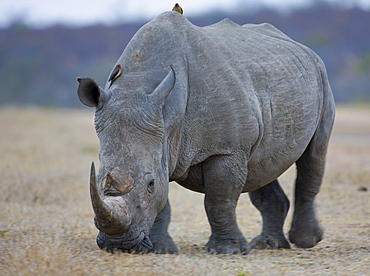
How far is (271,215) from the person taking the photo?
7.51 metres

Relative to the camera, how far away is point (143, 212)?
5.43 meters

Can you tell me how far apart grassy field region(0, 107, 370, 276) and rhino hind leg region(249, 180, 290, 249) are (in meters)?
0.32

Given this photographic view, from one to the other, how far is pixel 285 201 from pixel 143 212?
2649 mm

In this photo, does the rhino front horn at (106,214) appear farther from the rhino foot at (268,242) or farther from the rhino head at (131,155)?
the rhino foot at (268,242)

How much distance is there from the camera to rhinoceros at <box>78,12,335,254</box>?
538 cm

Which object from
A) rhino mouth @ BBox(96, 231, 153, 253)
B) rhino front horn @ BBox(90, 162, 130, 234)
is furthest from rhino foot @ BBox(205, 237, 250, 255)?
rhino front horn @ BBox(90, 162, 130, 234)


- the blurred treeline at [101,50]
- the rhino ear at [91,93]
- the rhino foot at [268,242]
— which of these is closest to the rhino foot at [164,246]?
the rhino foot at [268,242]

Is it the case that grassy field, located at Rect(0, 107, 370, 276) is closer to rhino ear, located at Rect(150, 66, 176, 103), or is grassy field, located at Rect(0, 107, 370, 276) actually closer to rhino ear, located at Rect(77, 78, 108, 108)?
rhino ear, located at Rect(77, 78, 108, 108)

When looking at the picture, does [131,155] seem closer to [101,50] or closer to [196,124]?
[196,124]

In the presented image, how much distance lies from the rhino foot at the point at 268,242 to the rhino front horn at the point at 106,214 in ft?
7.77

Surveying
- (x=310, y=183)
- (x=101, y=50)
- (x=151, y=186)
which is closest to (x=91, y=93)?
(x=151, y=186)

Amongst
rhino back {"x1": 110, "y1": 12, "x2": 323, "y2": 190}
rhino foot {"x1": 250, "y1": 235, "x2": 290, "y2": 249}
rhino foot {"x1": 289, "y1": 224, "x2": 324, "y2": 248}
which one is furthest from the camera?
rhino foot {"x1": 289, "y1": 224, "x2": 324, "y2": 248}

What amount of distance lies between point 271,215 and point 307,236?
1.44ft

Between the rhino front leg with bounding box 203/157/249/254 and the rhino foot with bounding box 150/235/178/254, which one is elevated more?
the rhino front leg with bounding box 203/157/249/254
